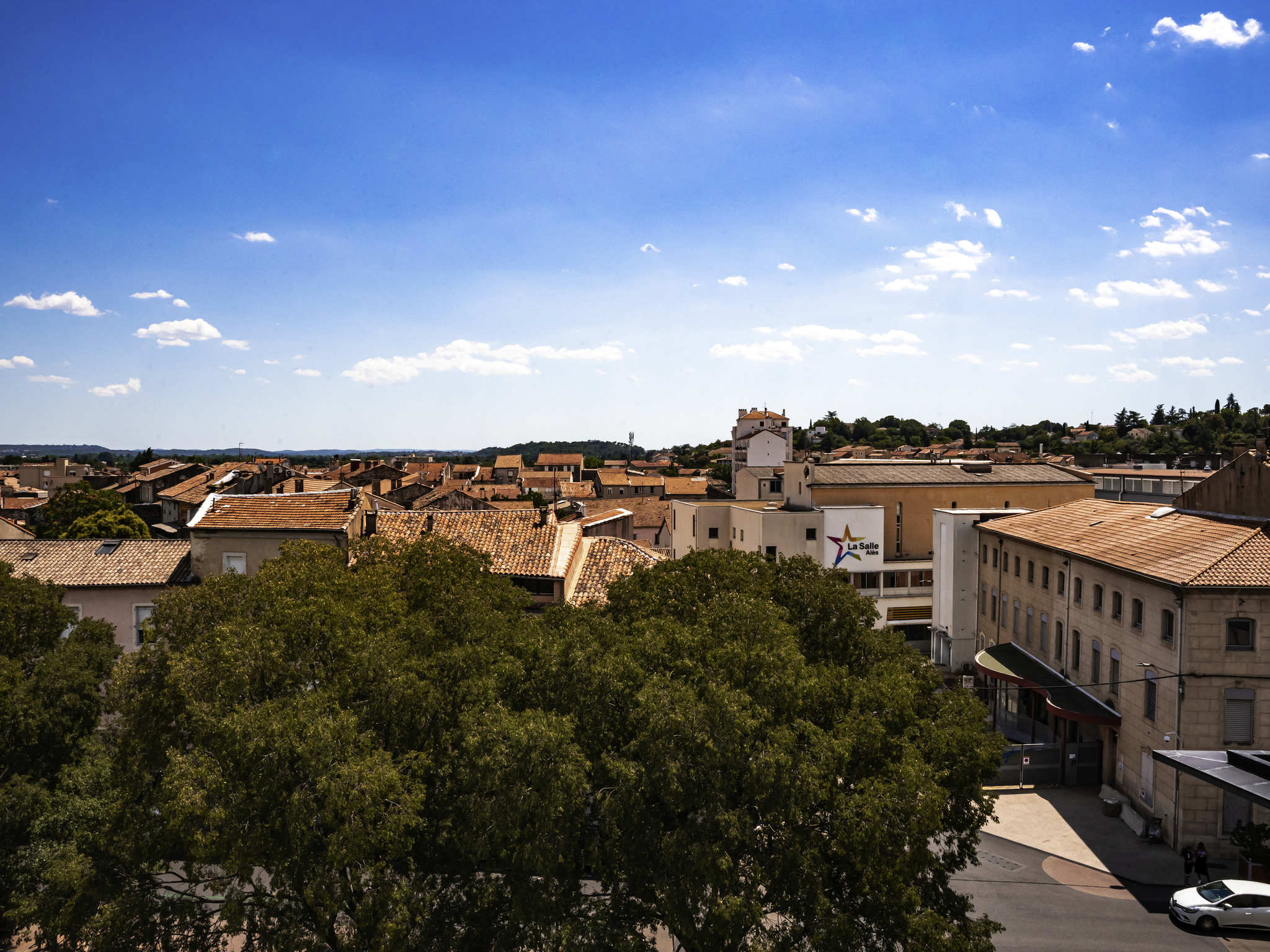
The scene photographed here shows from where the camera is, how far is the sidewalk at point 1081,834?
27.2 metres

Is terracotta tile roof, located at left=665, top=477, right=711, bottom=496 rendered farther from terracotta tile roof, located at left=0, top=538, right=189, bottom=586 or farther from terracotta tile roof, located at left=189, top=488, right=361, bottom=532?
terracotta tile roof, located at left=0, top=538, right=189, bottom=586

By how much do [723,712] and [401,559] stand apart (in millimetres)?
14446

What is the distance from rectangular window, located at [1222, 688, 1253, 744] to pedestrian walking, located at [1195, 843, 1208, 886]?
424 centimetres

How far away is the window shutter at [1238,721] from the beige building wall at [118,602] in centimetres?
4208

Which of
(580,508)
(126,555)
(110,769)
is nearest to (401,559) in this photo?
(110,769)

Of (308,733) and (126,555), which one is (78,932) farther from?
(126,555)

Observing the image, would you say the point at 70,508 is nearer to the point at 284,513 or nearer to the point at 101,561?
the point at 101,561

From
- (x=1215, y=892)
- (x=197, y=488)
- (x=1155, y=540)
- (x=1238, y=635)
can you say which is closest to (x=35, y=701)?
(x=1215, y=892)

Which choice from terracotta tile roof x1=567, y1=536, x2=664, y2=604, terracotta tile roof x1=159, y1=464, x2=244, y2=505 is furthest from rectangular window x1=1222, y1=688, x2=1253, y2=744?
terracotta tile roof x1=159, y1=464, x2=244, y2=505

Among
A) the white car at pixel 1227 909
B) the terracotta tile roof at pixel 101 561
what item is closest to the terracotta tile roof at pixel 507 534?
the terracotta tile roof at pixel 101 561

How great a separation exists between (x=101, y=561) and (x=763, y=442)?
381 feet

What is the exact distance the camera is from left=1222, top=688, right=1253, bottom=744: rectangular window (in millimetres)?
28406

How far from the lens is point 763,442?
14425 cm

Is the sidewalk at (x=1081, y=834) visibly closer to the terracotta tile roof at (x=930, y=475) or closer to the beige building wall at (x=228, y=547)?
the beige building wall at (x=228, y=547)
